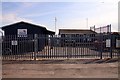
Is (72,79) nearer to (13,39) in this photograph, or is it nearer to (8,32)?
(13,39)

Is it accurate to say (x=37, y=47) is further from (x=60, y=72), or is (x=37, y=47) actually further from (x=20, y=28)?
(x=20, y=28)

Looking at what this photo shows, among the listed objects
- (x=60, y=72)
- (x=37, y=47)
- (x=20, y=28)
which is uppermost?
(x=20, y=28)

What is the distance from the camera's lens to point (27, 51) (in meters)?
22.5

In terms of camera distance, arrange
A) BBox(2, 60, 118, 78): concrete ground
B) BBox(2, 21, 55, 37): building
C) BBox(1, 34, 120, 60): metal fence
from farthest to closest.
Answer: BBox(2, 21, 55, 37): building, BBox(1, 34, 120, 60): metal fence, BBox(2, 60, 118, 78): concrete ground

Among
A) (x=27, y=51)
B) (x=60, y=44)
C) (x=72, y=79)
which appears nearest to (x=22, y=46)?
(x=27, y=51)

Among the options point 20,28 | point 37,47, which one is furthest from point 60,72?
point 20,28

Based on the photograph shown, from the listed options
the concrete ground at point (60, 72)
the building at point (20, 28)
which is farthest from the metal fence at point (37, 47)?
the building at point (20, 28)

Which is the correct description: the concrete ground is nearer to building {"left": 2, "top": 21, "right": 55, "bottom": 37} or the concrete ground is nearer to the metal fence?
the metal fence

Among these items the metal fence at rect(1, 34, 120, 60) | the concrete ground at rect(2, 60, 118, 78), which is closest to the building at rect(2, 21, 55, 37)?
the metal fence at rect(1, 34, 120, 60)

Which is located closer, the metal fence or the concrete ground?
the concrete ground

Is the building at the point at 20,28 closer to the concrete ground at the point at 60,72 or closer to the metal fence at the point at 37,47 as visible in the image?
the metal fence at the point at 37,47

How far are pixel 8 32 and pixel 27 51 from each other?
22.6ft

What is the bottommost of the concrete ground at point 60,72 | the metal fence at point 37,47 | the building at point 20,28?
the concrete ground at point 60,72

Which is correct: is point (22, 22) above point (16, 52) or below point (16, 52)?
above
